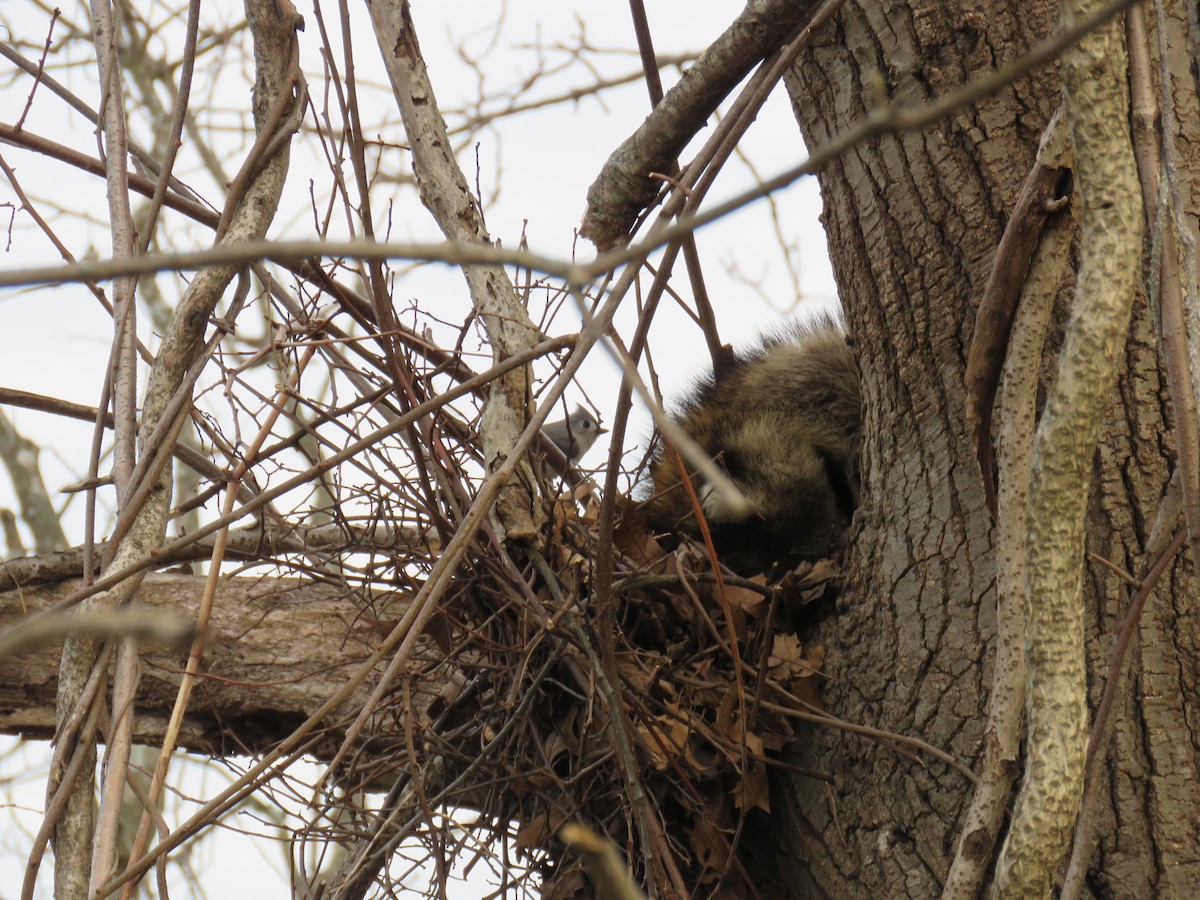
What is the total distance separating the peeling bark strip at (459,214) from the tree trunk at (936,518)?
0.50 metres

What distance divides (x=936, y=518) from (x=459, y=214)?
2.52ft

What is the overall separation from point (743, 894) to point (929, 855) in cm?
37

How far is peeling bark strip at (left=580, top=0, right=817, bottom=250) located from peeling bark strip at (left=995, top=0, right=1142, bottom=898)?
0.61 m

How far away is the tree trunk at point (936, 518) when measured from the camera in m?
1.39

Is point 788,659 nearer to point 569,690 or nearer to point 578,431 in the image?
point 569,690

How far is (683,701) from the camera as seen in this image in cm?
178

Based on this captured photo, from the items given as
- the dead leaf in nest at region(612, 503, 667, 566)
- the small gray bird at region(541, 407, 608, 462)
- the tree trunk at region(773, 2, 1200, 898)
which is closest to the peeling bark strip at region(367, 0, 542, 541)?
the dead leaf in nest at region(612, 503, 667, 566)

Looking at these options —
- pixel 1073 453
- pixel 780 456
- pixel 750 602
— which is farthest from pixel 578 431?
pixel 1073 453

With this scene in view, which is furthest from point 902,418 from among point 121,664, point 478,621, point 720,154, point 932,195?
point 121,664

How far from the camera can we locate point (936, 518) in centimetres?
161

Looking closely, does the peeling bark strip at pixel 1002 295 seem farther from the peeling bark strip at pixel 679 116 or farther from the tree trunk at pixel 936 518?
the peeling bark strip at pixel 679 116

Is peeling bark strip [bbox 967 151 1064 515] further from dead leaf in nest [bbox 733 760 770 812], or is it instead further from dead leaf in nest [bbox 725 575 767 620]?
dead leaf in nest [bbox 733 760 770 812]

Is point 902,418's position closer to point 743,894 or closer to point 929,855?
point 929,855

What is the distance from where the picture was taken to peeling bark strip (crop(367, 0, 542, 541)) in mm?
1595
